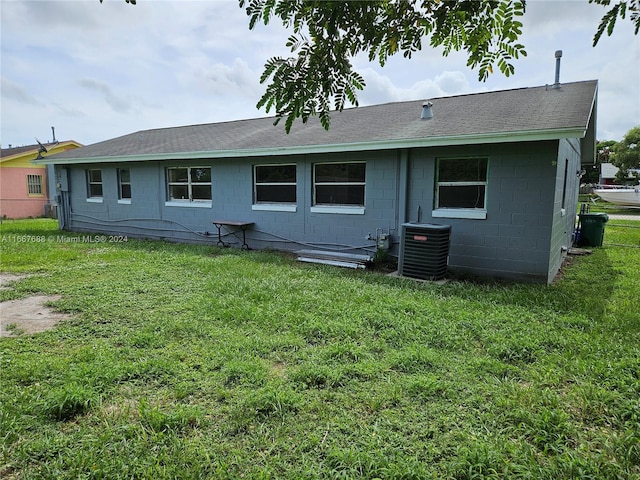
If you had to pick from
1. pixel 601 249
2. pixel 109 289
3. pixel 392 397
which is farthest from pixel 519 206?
pixel 109 289

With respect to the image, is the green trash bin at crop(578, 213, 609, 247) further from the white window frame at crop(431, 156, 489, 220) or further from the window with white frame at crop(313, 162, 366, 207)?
the window with white frame at crop(313, 162, 366, 207)

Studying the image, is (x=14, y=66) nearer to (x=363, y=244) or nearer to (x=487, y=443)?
(x=363, y=244)

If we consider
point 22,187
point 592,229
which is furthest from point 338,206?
point 22,187

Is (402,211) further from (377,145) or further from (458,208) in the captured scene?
(377,145)

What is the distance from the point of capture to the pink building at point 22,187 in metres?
20.7

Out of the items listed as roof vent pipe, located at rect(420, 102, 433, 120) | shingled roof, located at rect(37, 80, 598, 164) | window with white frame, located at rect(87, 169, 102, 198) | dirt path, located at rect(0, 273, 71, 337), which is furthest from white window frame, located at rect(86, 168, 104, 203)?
roof vent pipe, located at rect(420, 102, 433, 120)

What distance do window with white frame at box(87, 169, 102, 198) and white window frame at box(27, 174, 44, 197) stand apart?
1150cm

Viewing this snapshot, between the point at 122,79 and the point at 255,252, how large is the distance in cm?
589

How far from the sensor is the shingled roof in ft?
21.0

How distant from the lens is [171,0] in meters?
2.43

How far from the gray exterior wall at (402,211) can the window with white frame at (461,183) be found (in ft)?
0.51

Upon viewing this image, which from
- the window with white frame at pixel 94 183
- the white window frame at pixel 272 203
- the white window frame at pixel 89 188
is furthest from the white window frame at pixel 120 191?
the white window frame at pixel 272 203

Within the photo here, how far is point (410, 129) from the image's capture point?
7.94m

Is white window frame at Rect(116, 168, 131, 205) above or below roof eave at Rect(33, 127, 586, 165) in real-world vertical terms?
below
